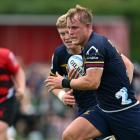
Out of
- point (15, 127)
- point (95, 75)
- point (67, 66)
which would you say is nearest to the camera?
point (95, 75)

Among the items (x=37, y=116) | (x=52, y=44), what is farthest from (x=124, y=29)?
(x=37, y=116)

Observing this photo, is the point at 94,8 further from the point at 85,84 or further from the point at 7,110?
the point at 85,84

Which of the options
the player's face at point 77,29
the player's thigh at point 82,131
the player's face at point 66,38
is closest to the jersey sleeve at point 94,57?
the player's face at point 77,29

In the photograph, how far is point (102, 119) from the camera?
10477 mm

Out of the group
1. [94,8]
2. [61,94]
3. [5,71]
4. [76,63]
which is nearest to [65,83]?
[76,63]

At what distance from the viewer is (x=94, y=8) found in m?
33.7

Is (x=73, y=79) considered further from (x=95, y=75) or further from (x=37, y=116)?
(x=37, y=116)

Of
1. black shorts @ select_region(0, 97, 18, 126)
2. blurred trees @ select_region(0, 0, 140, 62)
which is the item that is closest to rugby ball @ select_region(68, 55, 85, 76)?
black shorts @ select_region(0, 97, 18, 126)

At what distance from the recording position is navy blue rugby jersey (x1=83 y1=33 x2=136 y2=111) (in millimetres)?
9945

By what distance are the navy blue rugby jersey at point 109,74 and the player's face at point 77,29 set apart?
10cm

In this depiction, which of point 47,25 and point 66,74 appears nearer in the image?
point 66,74

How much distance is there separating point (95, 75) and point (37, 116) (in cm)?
875

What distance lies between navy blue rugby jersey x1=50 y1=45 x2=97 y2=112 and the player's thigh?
87cm

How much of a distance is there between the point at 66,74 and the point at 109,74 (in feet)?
4.52
